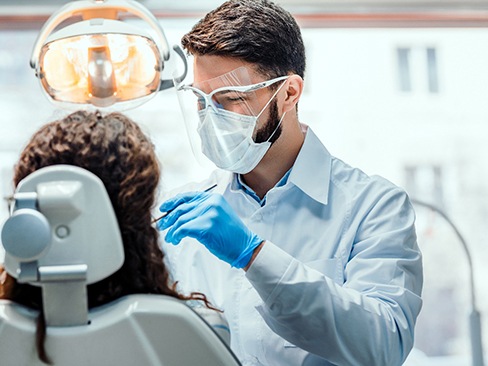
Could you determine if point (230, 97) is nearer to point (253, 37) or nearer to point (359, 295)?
point (253, 37)

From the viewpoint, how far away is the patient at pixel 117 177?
132 centimetres

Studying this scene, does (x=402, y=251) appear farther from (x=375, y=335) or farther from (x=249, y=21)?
(x=249, y=21)

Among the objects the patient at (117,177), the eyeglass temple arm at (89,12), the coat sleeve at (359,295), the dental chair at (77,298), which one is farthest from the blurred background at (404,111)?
the dental chair at (77,298)

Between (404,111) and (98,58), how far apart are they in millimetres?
2421

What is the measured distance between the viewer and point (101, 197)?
4.02 ft

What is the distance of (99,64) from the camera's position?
2086 millimetres

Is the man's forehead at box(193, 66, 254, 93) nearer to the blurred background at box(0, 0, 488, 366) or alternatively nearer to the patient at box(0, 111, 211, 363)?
the patient at box(0, 111, 211, 363)

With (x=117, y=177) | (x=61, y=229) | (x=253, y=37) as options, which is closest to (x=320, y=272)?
(x=253, y=37)

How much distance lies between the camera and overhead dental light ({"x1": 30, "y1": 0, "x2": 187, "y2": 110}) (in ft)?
6.88

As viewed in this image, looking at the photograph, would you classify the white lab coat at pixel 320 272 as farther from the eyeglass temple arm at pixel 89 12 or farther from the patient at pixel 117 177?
the eyeglass temple arm at pixel 89 12

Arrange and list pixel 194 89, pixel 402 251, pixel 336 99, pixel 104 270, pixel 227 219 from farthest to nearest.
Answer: pixel 336 99 → pixel 194 89 → pixel 402 251 → pixel 227 219 → pixel 104 270

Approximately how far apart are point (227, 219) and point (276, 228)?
1.33 ft

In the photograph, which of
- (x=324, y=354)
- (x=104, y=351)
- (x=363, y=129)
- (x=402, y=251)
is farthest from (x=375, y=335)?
(x=363, y=129)

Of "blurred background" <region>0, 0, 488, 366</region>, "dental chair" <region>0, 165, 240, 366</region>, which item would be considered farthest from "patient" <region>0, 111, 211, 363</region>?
"blurred background" <region>0, 0, 488, 366</region>
